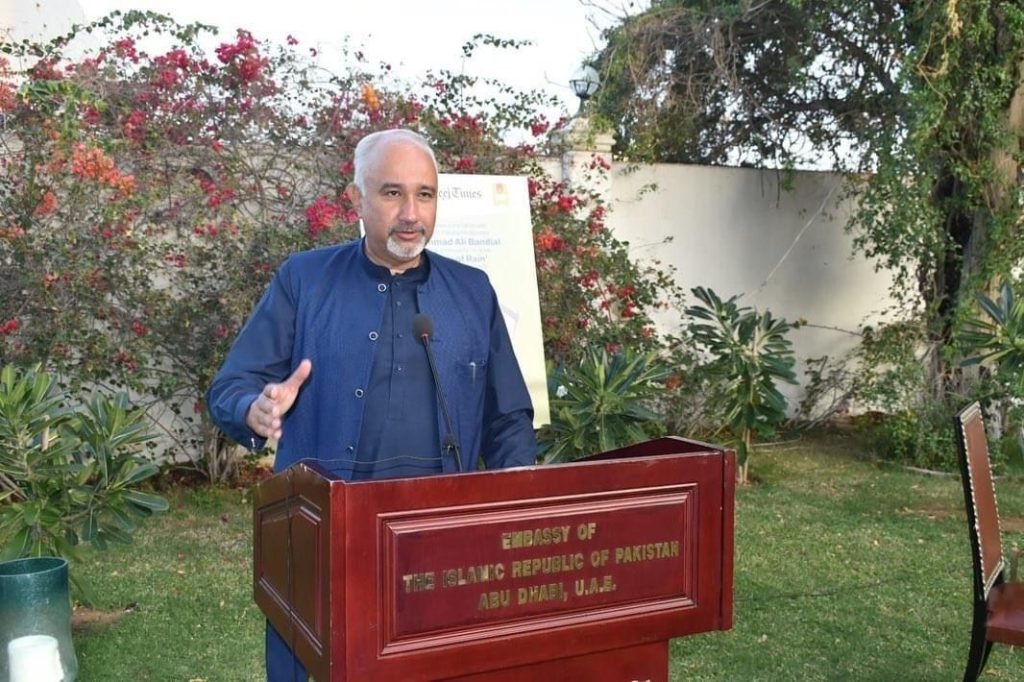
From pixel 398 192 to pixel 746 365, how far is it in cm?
511

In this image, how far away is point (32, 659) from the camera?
3.09 meters

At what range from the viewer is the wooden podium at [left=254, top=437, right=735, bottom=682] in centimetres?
127

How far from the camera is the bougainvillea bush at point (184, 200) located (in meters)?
5.73

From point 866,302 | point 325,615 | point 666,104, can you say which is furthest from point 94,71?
point 866,302

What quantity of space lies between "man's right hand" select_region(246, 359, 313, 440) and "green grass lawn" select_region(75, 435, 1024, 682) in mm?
2428

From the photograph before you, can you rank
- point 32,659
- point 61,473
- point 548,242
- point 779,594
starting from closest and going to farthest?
point 32,659
point 61,473
point 779,594
point 548,242

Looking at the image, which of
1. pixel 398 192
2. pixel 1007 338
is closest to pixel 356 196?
pixel 398 192

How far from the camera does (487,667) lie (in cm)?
135

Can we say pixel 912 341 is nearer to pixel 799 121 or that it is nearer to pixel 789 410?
pixel 789 410

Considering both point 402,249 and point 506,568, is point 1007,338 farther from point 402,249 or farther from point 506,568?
point 506,568

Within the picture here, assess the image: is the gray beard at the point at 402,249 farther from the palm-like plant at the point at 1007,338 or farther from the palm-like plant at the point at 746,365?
the palm-like plant at the point at 746,365

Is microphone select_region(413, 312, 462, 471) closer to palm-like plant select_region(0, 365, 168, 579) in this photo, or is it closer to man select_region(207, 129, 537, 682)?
man select_region(207, 129, 537, 682)

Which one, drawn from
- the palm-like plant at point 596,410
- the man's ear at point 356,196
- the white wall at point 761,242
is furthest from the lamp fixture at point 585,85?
the man's ear at point 356,196

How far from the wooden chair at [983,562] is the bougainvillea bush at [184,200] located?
12.6ft
